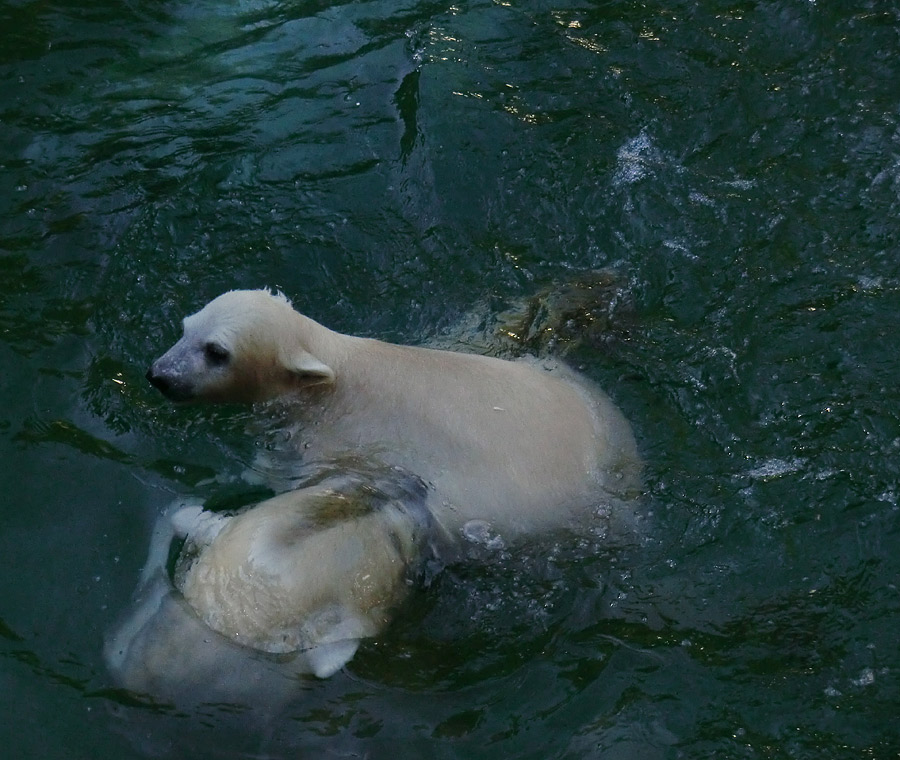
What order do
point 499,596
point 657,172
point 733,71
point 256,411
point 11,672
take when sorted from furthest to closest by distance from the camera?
point 733,71 < point 657,172 < point 256,411 < point 499,596 < point 11,672

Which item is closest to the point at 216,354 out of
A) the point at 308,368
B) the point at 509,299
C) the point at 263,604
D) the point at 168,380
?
the point at 168,380

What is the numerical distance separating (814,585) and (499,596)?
1.26m

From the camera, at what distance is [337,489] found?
4.20 meters

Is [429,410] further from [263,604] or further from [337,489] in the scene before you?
[263,604]

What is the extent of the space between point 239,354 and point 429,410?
82 cm

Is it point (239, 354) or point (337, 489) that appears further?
point (239, 354)

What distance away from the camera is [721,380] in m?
4.91

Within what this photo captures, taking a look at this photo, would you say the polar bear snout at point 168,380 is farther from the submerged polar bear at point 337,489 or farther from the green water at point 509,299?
the green water at point 509,299

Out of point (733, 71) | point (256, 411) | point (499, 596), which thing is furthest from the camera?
point (733, 71)

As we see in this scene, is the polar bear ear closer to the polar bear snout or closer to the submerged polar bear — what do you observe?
the submerged polar bear

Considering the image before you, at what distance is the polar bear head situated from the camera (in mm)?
4324

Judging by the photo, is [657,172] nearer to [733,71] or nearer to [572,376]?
[733,71]

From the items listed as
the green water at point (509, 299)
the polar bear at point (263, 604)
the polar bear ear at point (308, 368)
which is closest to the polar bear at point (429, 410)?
the polar bear ear at point (308, 368)

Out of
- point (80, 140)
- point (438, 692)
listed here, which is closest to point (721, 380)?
point (438, 692)
